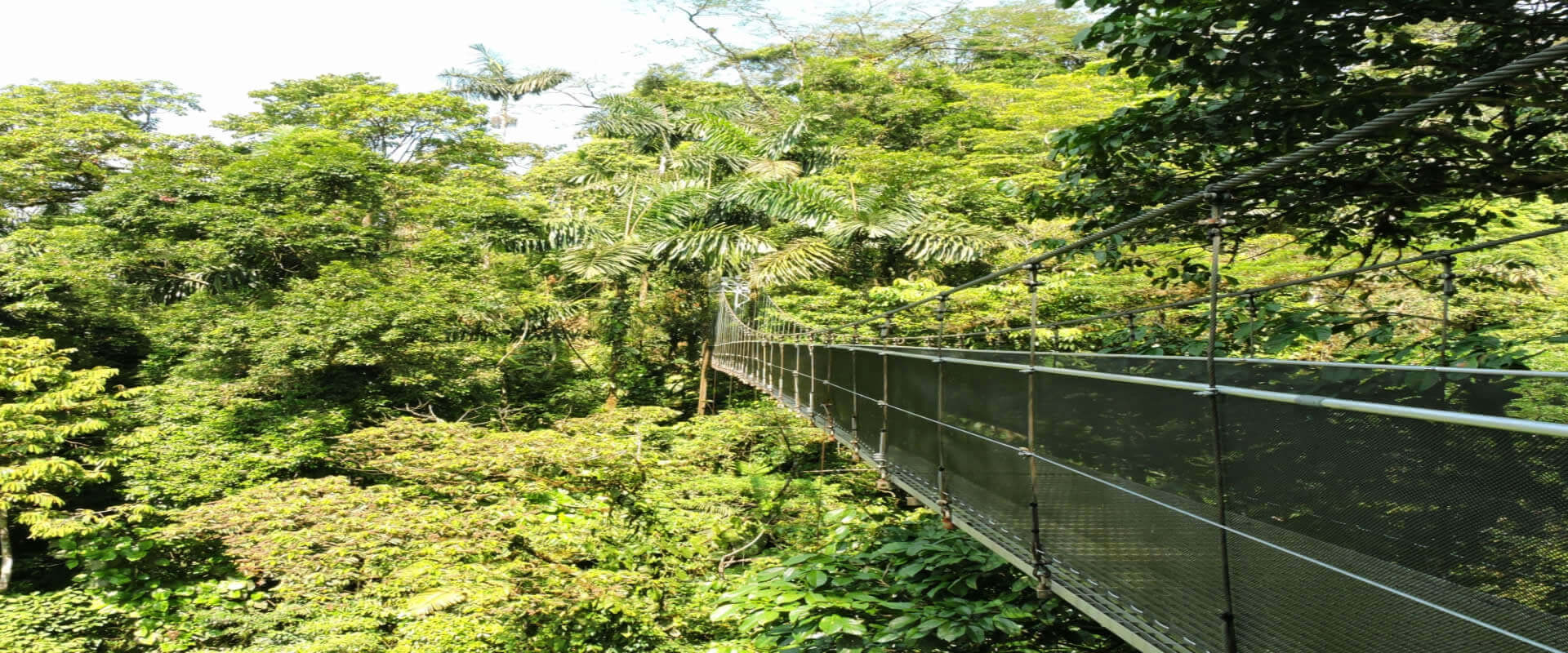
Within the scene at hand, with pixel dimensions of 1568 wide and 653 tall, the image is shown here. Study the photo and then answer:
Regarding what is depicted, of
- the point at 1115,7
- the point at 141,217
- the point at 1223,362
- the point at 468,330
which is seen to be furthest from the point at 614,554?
the point at 141,217

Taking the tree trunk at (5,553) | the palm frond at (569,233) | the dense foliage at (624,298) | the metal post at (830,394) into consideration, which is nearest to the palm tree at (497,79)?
the dense foliage at (624,298)

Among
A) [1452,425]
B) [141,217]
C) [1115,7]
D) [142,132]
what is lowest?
[1452,425]

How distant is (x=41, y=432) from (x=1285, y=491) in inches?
377

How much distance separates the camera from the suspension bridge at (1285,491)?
0.72m

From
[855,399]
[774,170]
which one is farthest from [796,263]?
[855,399]

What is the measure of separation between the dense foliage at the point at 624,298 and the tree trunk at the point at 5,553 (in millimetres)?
32

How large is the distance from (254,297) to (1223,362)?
34.7ft

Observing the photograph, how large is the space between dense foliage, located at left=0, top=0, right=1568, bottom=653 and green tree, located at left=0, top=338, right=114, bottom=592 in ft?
0.15

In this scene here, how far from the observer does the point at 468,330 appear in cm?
1050

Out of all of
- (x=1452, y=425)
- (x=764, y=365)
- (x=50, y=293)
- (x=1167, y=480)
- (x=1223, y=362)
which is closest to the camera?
(x=1452, y=425)

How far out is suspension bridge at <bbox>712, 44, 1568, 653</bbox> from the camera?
2.35 ft

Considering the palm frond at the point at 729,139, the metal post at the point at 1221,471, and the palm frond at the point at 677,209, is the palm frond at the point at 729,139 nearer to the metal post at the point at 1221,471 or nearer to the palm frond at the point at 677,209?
the palm frond at the point at 677,209

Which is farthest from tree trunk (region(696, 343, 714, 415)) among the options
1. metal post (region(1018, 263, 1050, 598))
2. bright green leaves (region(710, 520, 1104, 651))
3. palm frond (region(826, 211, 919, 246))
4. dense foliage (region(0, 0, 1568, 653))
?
metal post (region(1018, 263, 1050, 598))

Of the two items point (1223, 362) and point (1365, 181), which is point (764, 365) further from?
point (1223, 362)
